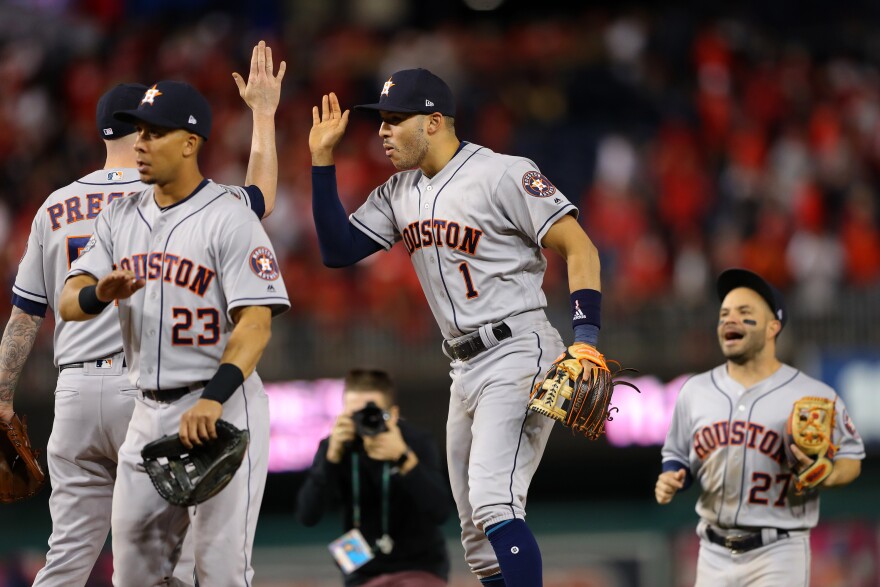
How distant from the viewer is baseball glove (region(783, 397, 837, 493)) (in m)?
5.46

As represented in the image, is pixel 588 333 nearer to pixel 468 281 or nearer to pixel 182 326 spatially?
pixel 468 281

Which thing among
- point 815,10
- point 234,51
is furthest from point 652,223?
point 234,51

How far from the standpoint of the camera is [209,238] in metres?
4.24

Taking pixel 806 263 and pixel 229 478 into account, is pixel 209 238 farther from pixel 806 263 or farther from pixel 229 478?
pixel 806 263

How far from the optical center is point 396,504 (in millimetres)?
6332

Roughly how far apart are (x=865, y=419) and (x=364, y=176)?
5.50 m

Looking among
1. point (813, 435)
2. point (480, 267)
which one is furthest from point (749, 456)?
point (480, 267)

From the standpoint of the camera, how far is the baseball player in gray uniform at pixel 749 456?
5.64 m

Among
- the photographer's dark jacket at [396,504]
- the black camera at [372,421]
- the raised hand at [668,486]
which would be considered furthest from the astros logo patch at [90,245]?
the raised hand at [668,486]

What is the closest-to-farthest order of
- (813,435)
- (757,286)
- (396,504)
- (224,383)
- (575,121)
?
(224,383) → (813,435) → (757,286) → (396,504) → (575,121)

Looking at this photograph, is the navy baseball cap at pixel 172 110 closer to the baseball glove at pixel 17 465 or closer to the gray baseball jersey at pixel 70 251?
the gray baseball jersey at pixel 70 251

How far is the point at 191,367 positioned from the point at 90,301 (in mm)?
382

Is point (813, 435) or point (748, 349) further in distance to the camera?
point (748, 349)

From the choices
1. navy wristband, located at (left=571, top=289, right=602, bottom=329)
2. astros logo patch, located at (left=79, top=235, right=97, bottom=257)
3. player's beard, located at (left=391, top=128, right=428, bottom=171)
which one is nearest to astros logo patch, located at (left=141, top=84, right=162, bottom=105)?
astros logo patch, located at (left=79, top=235, right=97, bottom=257)
